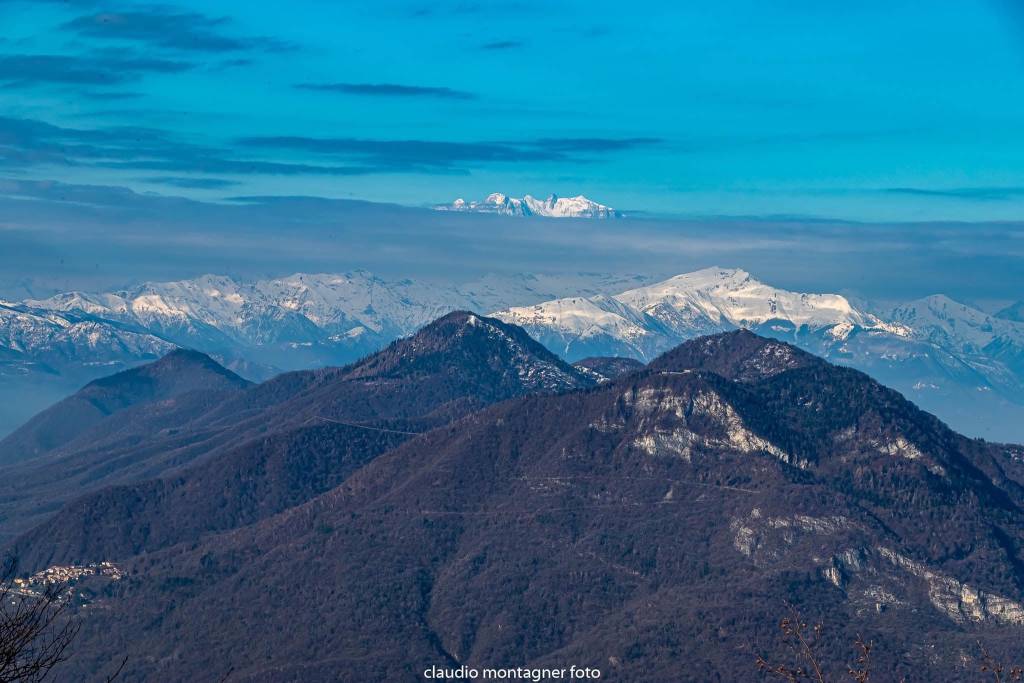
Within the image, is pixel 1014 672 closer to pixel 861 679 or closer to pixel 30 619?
pixel 861 679

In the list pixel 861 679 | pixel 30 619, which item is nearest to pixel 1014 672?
pixel 861 679

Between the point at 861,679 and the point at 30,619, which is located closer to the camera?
the point at 861,679

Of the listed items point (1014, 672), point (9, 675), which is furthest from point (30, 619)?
point (1014, 672)

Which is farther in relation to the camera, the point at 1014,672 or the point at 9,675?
the point at 9,675

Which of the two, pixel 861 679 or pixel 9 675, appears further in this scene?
pixel 9 675

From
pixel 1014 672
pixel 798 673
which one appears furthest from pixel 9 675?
pixel 1014 672

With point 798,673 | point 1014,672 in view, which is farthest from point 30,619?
point 1014,672

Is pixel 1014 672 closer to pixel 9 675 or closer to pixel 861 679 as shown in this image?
pixel 861 679
